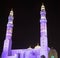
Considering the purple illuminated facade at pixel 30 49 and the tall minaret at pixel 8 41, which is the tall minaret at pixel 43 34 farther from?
the tall minaret at pixel 8 41

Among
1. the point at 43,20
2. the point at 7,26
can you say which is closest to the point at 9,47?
the point at 7,26

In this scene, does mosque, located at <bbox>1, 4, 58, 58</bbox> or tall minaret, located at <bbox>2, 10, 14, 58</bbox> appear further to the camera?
tall minaret, located at <bbox>2, 10, 14, 58</bbox>

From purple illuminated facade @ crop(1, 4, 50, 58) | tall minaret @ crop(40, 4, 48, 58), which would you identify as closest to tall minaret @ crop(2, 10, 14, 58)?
purple illuminated facade @ crop(1, 4, 50, 58)

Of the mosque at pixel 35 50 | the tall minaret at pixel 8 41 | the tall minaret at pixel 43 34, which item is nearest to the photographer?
the tall minaret at pixel 43 34

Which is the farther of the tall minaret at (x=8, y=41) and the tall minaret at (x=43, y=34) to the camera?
the tall minaret at (x=8, y=41)

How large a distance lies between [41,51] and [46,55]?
559 millimetres

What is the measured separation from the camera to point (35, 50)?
43.4ft

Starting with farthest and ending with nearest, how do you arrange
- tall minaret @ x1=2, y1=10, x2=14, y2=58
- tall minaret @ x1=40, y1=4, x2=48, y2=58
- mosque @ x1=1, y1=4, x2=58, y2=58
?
tall minaret @ x1=2, y1=10, x2=14, y2=58
mosque @ x1=1, y1=4, x2=58, y2=58
tall minaret @ x1=40, y1=4, x2=48, y2=58

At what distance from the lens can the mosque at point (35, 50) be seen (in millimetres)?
12430

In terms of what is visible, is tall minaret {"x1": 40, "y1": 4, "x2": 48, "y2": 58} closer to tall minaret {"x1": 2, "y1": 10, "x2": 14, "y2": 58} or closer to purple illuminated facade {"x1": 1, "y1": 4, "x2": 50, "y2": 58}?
purple illuminated facade {"x1": 1, "y1": 4, "x2": 50, "y2": 58}

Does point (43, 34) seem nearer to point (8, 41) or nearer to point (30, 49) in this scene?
point (30, 49)

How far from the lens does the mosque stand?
1243 cm

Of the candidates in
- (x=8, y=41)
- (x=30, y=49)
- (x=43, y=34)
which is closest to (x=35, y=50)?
(x=30, y=49)

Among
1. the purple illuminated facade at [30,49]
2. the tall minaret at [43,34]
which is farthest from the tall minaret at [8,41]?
the tall minaret at [43,34]
